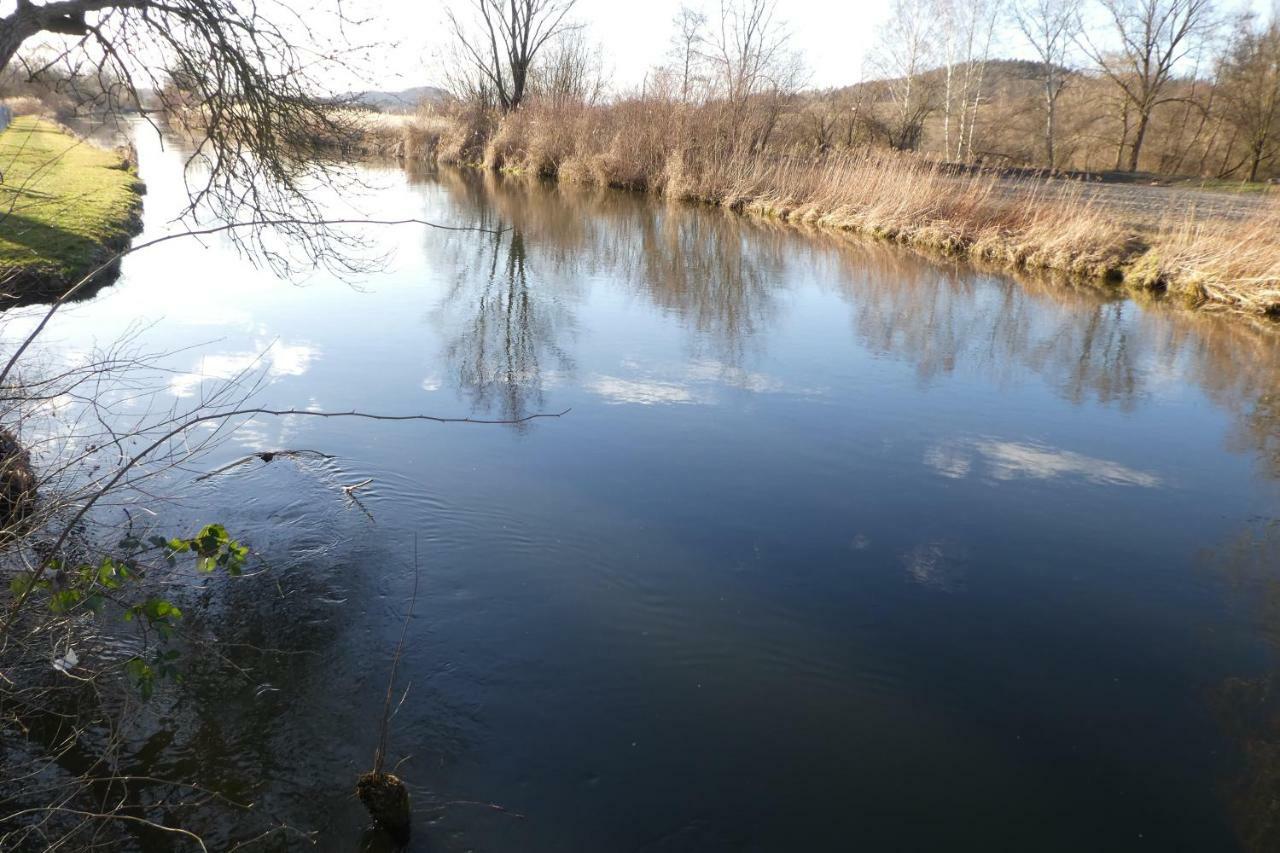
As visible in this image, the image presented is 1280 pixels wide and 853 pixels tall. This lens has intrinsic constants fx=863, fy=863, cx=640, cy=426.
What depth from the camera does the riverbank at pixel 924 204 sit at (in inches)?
457

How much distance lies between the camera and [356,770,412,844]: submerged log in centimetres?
276

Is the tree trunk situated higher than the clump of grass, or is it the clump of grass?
the tree trunk

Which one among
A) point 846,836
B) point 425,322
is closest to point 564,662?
point 846,836

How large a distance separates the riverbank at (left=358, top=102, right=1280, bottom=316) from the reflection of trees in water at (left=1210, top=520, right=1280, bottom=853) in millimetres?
7455

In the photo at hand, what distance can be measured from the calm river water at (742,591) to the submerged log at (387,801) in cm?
9

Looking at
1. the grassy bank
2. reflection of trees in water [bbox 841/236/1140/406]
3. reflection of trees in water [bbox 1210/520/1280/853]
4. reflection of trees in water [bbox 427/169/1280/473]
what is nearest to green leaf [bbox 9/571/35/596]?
the grassy bank

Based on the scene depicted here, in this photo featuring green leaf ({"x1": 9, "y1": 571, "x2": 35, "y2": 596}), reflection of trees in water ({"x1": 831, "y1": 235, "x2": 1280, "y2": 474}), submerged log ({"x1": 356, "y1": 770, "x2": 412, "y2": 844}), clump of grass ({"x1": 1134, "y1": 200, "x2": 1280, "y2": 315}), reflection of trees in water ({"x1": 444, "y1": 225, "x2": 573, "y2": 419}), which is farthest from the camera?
clump of grass ({"x1": 1134, "y1": 200, "x2": 1280, "y2": 315})

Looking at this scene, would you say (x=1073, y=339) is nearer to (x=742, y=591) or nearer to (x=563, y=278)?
(x=563, y=278)

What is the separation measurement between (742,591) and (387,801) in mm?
2111

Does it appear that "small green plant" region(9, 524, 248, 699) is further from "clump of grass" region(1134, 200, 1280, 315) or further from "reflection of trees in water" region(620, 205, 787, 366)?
"clump of grass" region(1134, 200, 1280, 315)

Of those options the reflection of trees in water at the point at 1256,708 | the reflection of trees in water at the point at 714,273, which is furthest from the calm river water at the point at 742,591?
the reflection of trees in water at the point at 714,273

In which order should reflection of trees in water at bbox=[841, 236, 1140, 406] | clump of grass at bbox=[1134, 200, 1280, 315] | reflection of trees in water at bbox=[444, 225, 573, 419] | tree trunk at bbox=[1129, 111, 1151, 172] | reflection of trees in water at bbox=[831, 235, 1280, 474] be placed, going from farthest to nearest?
tree trunk at bbox=[1129, 111, 1151, 172] → clump of grass at bbox=[1134, 200, 1280, 315] → reflection of trees in water at bbox=[841, 236, 1140, 406] → reflection of trees in water at bbox=[831, 235, 1280, 474] → reflection of trees in water at bbox=[444, 225, 573, 419]

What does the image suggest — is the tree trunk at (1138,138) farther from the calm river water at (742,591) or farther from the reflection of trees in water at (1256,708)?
the reflection of trees in water at (1256,708)

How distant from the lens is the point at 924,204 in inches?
617
